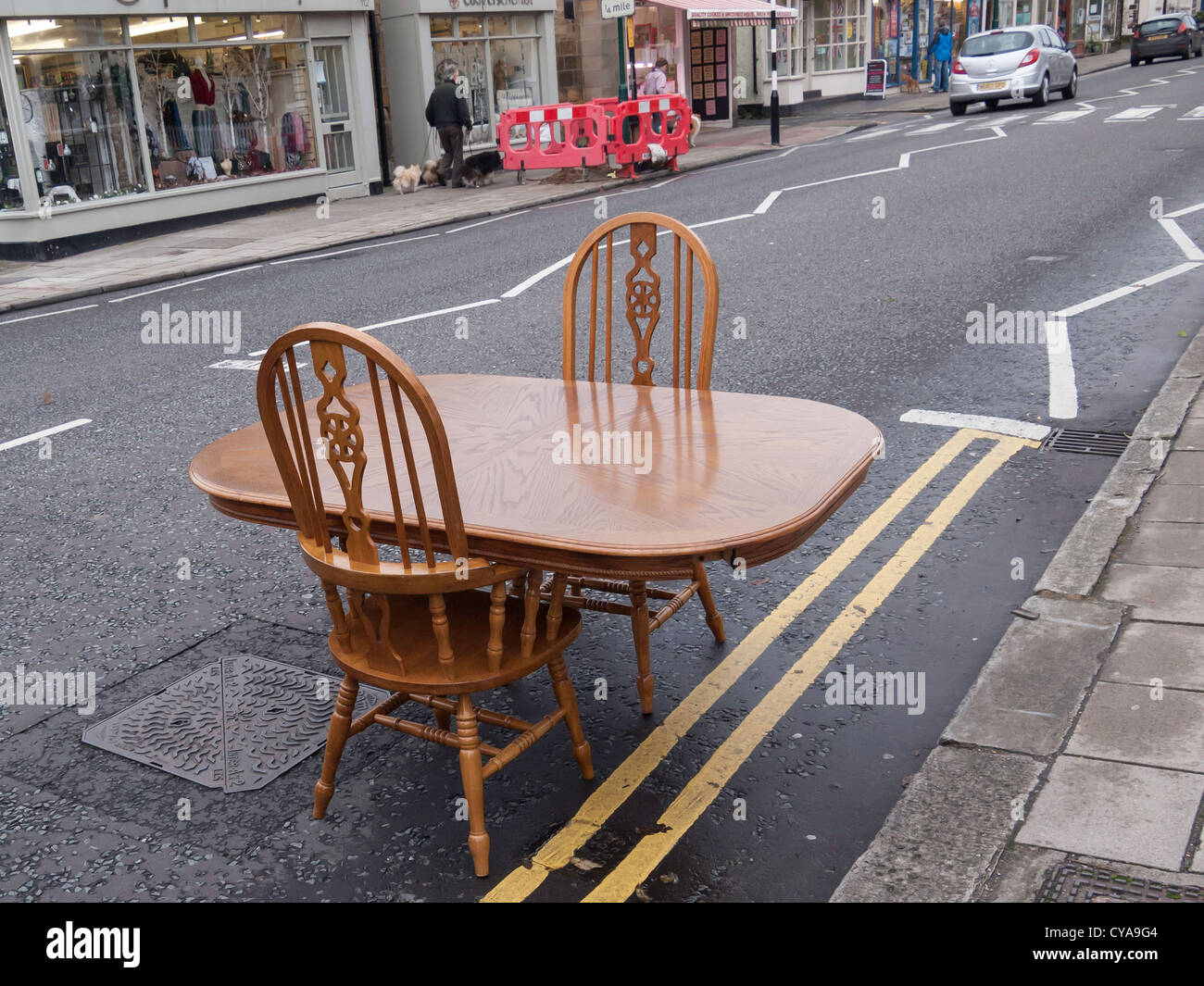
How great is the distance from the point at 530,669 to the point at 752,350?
16.4 feet

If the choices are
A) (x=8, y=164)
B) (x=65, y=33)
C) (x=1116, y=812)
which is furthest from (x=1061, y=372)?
(x=65, y=33)

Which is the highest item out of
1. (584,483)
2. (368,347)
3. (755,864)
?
(368,347)

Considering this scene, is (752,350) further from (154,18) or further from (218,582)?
(154,18)

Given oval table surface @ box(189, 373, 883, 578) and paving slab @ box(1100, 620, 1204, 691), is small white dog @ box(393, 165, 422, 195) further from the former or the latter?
paving slab @ box(1100, 620, 1204, 691)

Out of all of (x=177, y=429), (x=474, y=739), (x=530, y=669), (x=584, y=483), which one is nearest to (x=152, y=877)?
(x=474, y=739)

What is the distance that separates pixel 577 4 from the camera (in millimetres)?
26766

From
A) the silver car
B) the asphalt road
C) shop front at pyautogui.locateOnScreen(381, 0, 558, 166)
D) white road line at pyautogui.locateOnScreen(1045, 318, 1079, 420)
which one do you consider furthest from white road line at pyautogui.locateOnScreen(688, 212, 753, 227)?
the silver car

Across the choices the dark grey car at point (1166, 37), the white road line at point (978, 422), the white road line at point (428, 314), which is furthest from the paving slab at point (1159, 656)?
the dark grey car at point (1166, 37)

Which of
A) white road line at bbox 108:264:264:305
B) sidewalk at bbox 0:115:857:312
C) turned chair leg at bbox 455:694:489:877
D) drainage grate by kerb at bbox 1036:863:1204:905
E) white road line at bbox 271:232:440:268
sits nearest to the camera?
drainage grate by kerb at bbox 1036:863:1204:905

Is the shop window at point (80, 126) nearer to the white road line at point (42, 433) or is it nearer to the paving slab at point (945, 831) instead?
the white road line at point (42, 433)

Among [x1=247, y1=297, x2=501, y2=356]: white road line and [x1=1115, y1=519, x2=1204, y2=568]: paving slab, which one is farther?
[x1=247, y1=297, x2=501, y2=356]: white road line

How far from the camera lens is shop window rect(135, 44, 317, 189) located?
1689 centimetres

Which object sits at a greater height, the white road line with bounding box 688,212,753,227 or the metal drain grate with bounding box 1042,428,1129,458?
the white road line with bounding box 688,212,753,227

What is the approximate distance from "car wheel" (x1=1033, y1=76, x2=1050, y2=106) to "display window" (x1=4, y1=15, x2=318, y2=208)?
50.1 ft
